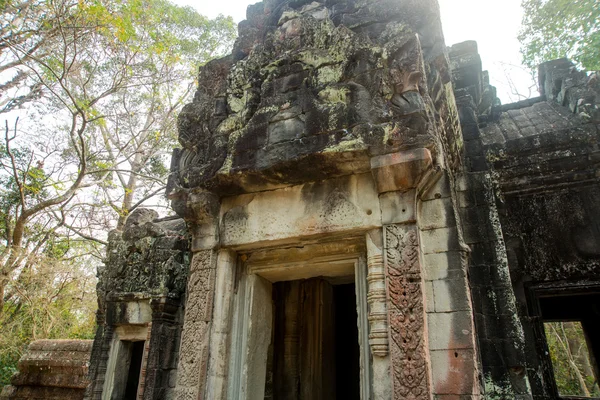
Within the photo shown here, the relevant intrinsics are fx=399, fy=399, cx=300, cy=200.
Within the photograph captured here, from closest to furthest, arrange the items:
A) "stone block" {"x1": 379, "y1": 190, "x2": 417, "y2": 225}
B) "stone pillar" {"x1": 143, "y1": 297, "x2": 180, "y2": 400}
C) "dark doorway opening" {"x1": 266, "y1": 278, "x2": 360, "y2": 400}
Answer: "stone block" {"x1": 379, "y1": 190, "x2": 417, "y2": 225} → "stone pillar" {"x1": 143, "y1": 297, "x2": 180, "y2": 400} → "dark doorway opening" {"x1": 266, "y1": 278, "x2": 360, "y2": 400}

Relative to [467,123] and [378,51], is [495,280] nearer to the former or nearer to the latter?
[467,123]

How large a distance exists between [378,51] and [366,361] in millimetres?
2881

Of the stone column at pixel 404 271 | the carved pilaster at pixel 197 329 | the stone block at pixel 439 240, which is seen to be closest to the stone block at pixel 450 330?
the stone column at pixel 404 271

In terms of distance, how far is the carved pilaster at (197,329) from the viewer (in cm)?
365

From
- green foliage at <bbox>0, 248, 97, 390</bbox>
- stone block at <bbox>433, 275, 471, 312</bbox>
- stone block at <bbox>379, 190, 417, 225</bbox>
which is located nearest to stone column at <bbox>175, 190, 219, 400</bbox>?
stone block at <bbox>379, 190, 417, 225</bbox>

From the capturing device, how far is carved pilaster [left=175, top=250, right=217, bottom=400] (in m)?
3.65

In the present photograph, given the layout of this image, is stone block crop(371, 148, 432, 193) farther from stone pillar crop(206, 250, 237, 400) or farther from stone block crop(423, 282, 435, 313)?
stone pillar crop(206, 250, 237, 400)

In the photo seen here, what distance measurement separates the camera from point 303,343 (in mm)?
5652

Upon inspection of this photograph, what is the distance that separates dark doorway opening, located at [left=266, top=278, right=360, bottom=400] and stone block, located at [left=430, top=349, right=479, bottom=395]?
101 inches

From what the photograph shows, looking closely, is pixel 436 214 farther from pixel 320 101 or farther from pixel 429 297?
pixel 320 101

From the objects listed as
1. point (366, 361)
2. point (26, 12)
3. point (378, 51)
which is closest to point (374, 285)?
point (366, 361)

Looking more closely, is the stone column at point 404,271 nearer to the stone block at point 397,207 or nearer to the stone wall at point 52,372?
the stone block at point 397,207

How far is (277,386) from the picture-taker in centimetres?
531

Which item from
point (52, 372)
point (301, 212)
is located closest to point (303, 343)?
point (301, 212)
